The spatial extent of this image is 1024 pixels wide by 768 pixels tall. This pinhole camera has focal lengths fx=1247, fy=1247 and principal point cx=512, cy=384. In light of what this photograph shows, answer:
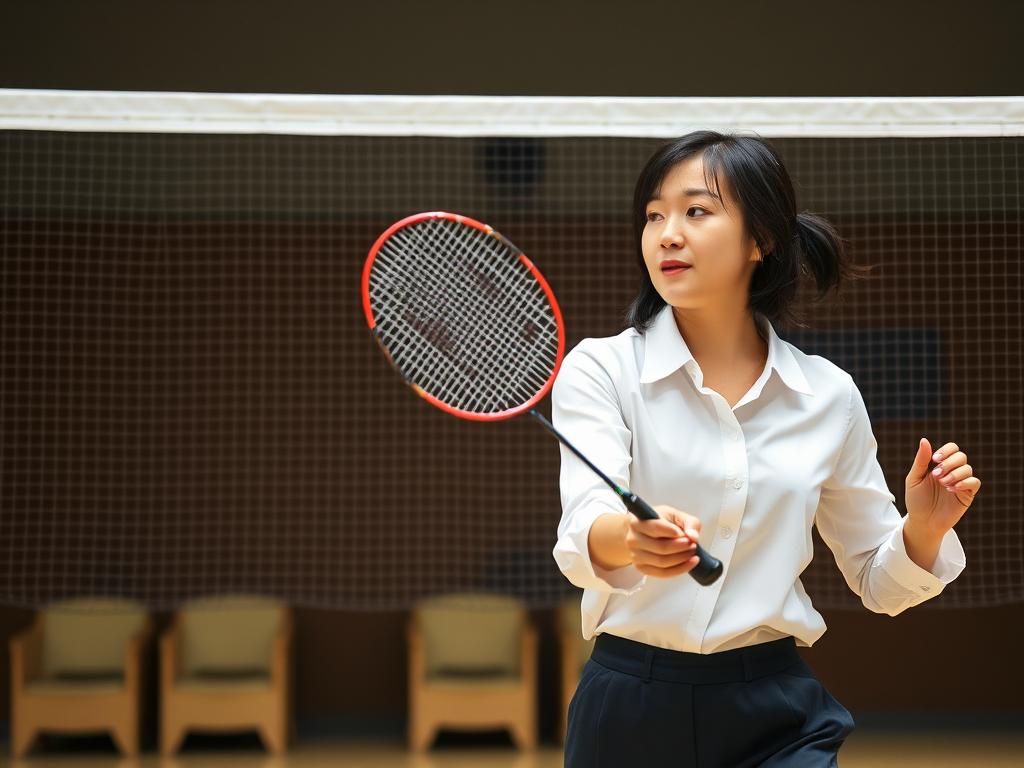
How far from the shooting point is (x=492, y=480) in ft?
25.9

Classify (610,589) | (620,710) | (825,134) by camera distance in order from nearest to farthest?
(610,589) < (620,710) < (825,134)

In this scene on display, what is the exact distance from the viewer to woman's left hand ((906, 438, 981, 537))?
1.87 meters

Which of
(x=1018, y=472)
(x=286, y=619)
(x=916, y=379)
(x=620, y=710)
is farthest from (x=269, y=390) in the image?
(x=620, y=710)

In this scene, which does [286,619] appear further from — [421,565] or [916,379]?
[916,379]

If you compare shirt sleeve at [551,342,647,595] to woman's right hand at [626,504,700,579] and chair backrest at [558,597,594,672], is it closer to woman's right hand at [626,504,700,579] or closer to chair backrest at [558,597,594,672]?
woman's right hand at [626,504,700,579]

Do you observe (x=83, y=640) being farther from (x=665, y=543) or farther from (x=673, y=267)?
(x=665, y=543)

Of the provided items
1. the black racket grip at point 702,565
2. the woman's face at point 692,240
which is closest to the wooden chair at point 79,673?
the woman's face at point 692,240

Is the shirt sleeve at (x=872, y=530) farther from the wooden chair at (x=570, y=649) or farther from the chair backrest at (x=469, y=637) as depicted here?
the chair backrest at (x=469, y=637)

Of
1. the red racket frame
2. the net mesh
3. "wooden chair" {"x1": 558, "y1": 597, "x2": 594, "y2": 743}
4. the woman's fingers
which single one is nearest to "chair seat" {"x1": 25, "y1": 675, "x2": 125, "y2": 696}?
the net mesh

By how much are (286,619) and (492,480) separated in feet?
5.00

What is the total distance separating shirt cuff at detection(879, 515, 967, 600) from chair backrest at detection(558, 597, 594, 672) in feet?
17.0

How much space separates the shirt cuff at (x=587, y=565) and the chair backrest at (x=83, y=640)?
20.5 ft

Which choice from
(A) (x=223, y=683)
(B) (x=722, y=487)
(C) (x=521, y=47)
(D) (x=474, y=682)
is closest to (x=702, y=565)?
(B) (x=722, y=487)

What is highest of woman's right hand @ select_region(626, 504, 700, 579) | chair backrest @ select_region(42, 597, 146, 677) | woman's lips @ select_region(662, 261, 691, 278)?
woman's lips @ select_region(662, 261, 691, 278)
